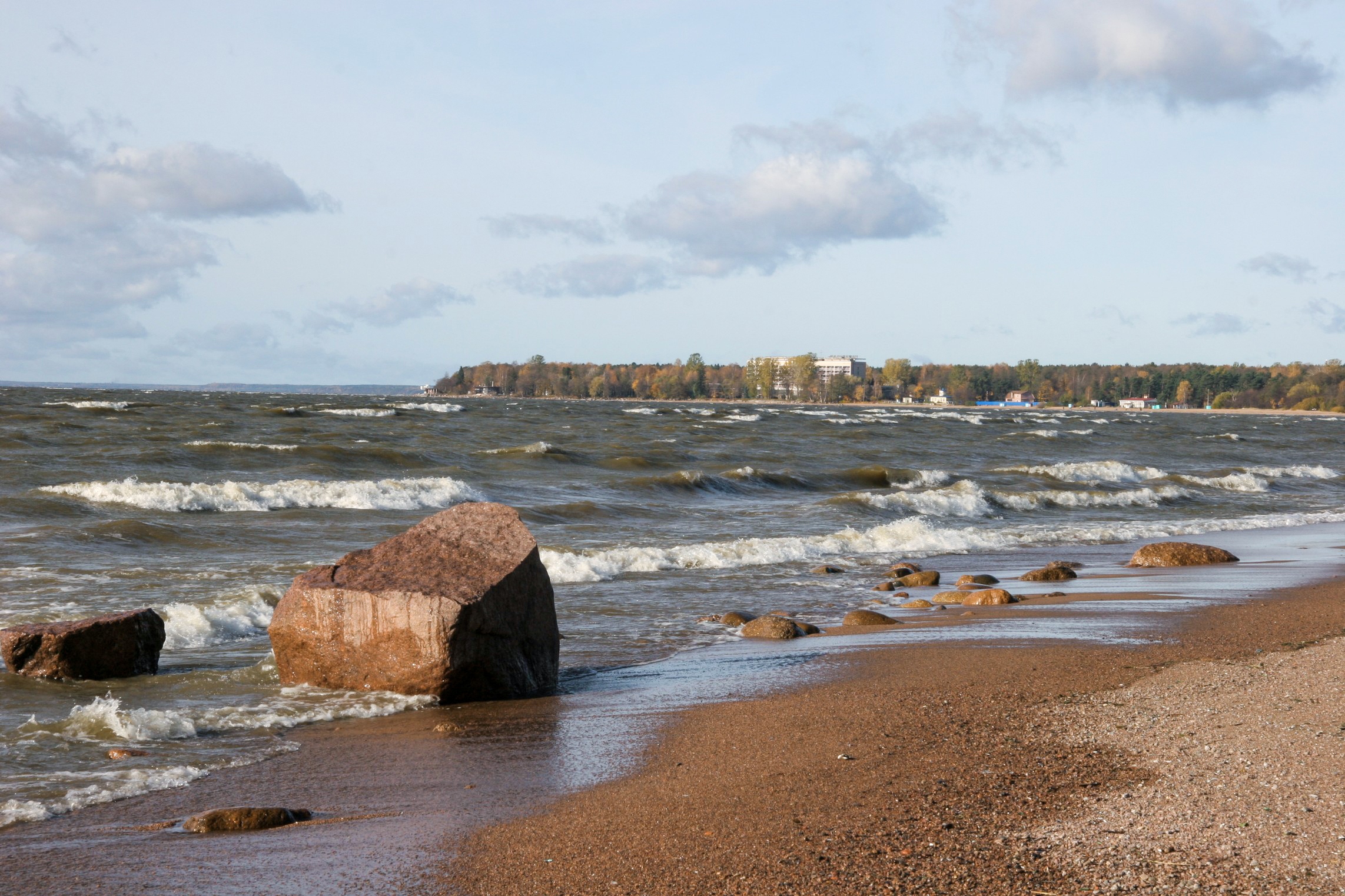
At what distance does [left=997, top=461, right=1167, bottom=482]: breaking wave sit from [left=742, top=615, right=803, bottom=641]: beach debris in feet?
76.9

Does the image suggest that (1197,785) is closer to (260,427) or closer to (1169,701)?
(1169,701)

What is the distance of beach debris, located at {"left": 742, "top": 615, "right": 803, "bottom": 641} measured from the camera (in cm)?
→ 940

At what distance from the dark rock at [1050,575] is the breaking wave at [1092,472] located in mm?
18296

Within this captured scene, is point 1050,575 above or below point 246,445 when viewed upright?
below

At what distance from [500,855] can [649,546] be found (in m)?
11.2

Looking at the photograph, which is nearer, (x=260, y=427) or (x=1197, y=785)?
(x=1197, y=785)

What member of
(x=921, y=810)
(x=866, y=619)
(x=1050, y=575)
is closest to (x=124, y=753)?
(x=921, y=810)

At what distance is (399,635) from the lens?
683 centimetres

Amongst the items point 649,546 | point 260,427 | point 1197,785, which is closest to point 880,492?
point 649,546

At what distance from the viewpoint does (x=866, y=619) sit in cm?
1009

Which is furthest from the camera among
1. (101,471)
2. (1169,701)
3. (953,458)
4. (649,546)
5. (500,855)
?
(953,458)

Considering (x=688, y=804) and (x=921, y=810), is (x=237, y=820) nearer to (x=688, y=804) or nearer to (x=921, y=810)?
(x=688, y=804)

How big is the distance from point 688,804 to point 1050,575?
9.78m

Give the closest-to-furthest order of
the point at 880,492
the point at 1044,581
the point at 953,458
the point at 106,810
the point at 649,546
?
the point at 106,810, the point at 1044,581, the point at 649,546, the point at 880,492, the point at 953,458
